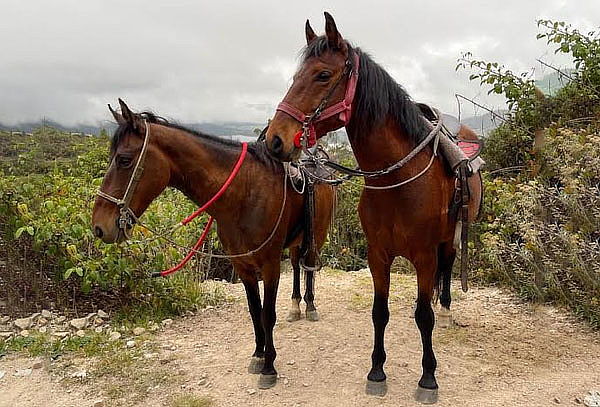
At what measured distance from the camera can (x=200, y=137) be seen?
10.4ft

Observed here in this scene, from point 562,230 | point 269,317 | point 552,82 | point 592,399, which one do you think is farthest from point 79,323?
point 552,82

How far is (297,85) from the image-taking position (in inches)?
94.7

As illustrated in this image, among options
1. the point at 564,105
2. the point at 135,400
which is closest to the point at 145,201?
the point at 135,400

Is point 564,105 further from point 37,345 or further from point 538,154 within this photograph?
point 37,345

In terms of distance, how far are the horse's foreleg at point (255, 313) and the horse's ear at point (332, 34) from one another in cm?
170

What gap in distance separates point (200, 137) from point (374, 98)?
1230 millimetres

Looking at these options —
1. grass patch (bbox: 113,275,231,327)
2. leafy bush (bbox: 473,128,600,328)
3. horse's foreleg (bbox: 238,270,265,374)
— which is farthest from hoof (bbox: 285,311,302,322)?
leafy bush (bbox: 473,128,600,328)

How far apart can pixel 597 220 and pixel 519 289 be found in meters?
1.31

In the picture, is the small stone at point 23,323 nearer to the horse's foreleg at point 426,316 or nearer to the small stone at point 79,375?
the small stone at point 79,375

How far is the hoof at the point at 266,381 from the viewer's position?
3381 mm

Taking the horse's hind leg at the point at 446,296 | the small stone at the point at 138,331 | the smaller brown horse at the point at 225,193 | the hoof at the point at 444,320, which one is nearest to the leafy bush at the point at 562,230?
the horse's hind leg at the point at 446,296

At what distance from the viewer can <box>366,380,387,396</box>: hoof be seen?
10.6ft

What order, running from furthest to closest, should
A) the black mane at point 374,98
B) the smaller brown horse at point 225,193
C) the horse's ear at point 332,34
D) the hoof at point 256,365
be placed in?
the hoof at point 256,365, the smaller brown horse at point 225,193, the black mane at point 374,98, the horse's ear at point 332,34

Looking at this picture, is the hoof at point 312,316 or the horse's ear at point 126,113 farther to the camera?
the hoof at point 312,316
